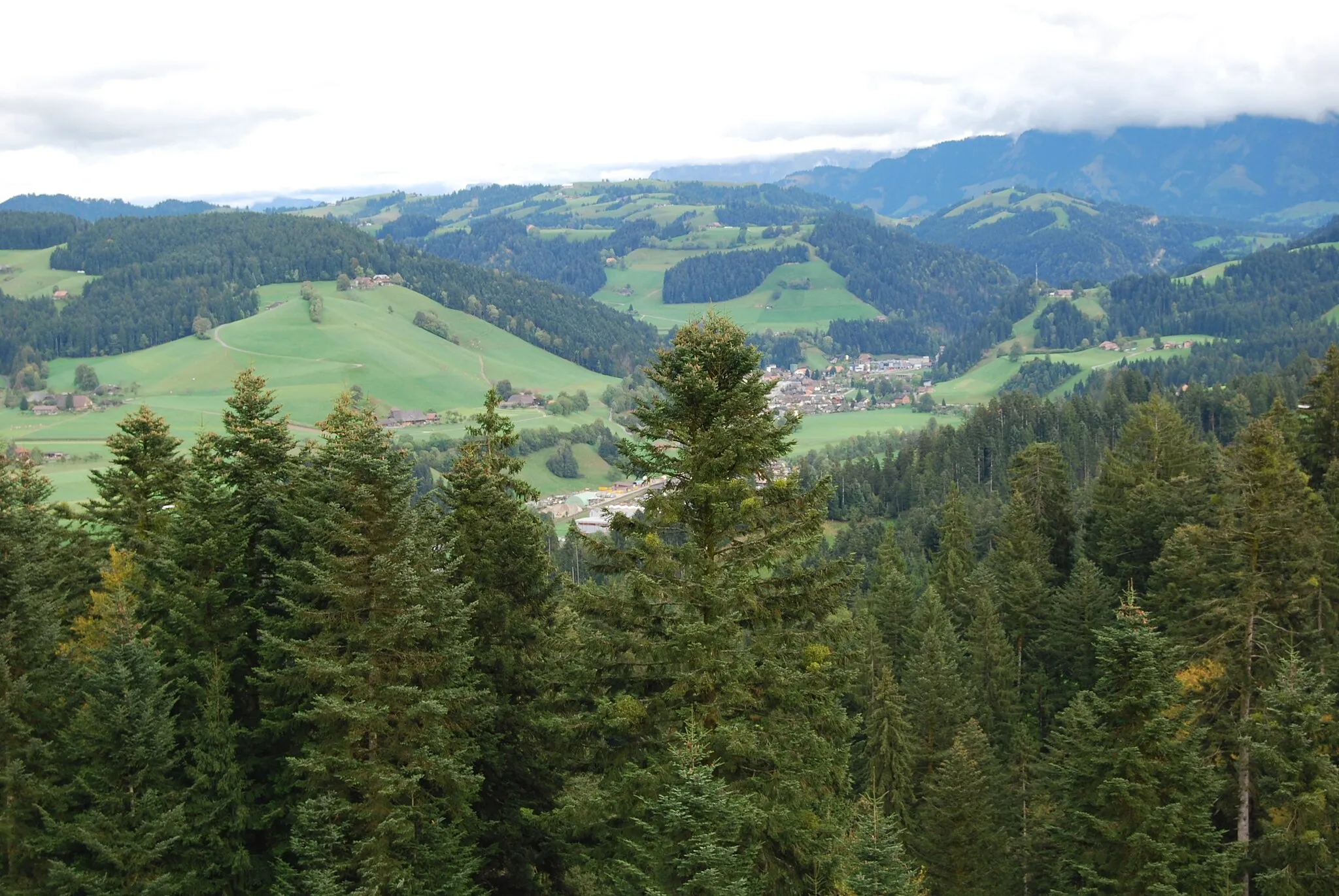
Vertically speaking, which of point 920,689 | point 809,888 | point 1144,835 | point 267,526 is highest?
point 267,526

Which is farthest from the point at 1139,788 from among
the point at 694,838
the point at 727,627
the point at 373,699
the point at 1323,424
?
the point at 1323,424

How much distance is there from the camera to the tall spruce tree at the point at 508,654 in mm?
28391

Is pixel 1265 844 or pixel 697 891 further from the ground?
pixel 697 891

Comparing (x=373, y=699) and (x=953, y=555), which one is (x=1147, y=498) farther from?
(x=373, y=699)

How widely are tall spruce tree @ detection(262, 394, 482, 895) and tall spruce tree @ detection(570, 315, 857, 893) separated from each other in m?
4.35

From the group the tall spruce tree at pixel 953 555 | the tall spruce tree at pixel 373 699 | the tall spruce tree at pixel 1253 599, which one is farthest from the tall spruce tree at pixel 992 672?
the tall spruce tree at pixel 373 699

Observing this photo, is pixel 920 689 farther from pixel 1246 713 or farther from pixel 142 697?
pixel 142 697

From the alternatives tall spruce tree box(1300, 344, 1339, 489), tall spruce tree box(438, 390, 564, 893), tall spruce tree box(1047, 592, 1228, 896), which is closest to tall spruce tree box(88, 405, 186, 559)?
tall spruce tree box(438, 390, 564, 893)

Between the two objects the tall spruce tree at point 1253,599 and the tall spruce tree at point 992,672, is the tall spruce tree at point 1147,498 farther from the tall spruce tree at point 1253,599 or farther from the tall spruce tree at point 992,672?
the tall spruce tree at point 1253,599

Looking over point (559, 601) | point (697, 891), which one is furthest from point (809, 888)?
point (559, 601)

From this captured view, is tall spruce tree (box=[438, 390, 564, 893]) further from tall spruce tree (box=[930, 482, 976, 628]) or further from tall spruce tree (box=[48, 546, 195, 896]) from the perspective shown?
tall spruce tree (box=[930, 482, 976, 628])

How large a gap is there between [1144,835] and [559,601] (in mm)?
16977

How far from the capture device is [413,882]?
23109 mm

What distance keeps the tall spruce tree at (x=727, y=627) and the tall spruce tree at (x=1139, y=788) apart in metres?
8.80
